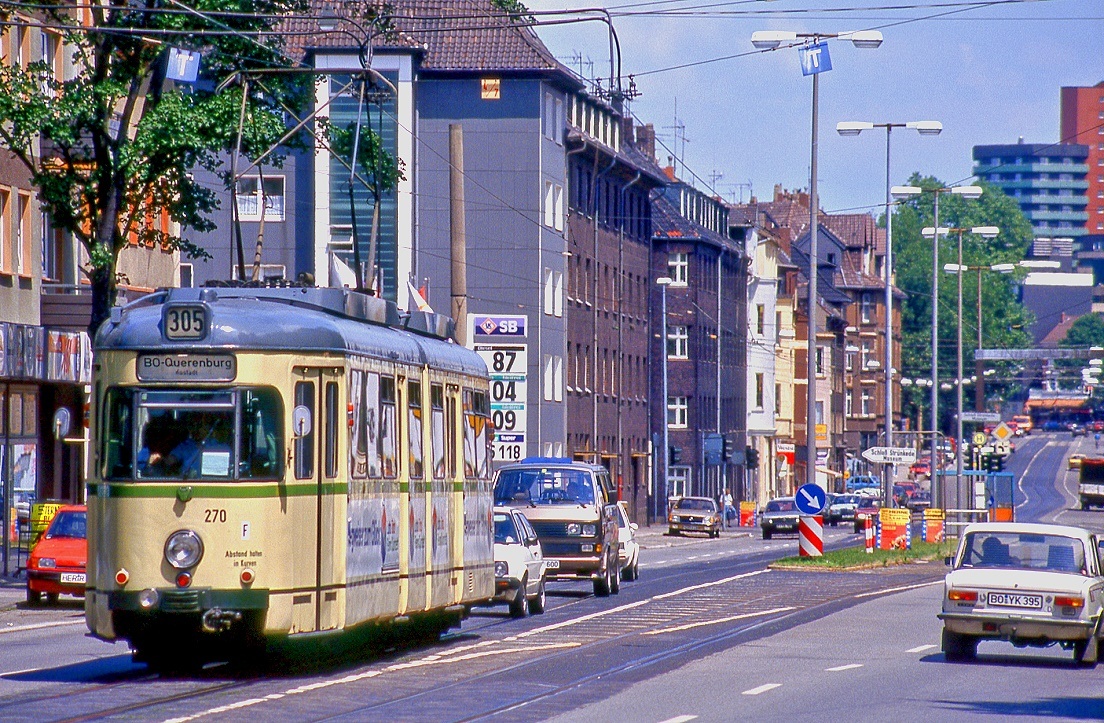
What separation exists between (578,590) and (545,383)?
37.8 metres

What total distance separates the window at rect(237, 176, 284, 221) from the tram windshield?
49.0 m

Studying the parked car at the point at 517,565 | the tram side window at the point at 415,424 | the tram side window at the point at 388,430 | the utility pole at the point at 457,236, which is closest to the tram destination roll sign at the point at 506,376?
the utility pole at the point at 457,236

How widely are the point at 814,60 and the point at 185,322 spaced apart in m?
25.7

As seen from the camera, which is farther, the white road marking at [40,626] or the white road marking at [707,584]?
the white road marking at [707,584]

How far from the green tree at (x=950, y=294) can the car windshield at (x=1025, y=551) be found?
123347 mm

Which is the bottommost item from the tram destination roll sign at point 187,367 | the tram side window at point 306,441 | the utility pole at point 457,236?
the tram side window at point 306,441

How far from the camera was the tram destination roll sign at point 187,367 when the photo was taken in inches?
685

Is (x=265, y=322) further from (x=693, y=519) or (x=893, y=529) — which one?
(x=693, y=519)

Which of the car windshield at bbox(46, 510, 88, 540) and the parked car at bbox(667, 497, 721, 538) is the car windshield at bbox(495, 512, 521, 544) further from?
the parked car at bbox(667, 497, 721, 538)

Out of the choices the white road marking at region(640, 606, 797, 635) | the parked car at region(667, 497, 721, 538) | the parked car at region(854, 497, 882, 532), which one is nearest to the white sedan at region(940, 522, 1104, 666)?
the white road marking at region(640, 606, 797, 635)

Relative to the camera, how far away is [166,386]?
17344 millimetres

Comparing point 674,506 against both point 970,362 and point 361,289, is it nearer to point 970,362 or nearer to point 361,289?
point 361,289

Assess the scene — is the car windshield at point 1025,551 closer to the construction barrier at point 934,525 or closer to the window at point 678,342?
the construction barrier at point 934,525

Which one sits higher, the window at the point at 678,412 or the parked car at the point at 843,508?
the window at the point at 678,412
